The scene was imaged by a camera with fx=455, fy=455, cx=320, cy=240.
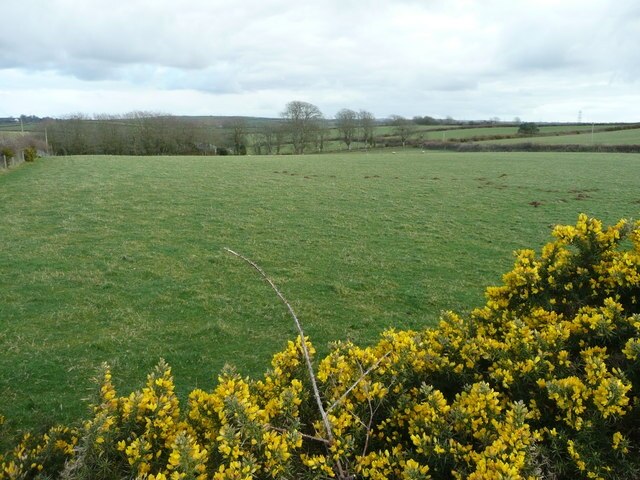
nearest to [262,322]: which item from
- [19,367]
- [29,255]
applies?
[19,367]

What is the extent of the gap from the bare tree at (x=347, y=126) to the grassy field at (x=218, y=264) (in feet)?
188

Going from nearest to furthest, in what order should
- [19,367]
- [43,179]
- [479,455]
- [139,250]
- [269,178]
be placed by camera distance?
[479,455] → [19,367] → [139,250] → [43,179] → [269,178]

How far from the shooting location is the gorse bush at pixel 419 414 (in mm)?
2455

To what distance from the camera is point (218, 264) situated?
37.6 feet

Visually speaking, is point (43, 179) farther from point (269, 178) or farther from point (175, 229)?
point (175, 229)

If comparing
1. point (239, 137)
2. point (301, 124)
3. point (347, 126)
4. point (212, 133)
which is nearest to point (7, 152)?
point (212, 133)

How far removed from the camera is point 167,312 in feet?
28.1

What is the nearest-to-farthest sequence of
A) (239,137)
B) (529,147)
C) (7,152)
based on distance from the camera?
(7,152) < (529,147) < (239,137)

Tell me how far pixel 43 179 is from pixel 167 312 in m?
21.0

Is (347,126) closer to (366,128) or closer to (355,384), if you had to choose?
(366,128)

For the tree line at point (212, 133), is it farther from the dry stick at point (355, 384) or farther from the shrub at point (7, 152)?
the dry stick at point (355, 384)

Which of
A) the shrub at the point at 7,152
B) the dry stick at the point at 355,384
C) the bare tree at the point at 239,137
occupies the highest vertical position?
the bare tree at the point at 239,137

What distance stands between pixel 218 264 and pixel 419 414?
30.3 feet

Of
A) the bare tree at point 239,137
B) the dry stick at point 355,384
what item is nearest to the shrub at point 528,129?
the bare tree at point 239,137
